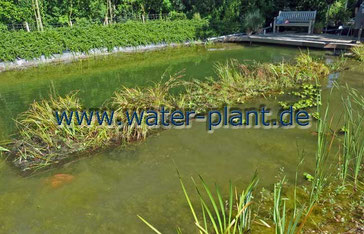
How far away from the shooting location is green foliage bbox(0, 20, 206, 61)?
34.2 ft

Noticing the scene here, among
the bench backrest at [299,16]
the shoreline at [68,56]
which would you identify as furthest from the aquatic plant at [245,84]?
the bench backrest at [299,16]

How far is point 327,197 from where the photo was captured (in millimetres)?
2721

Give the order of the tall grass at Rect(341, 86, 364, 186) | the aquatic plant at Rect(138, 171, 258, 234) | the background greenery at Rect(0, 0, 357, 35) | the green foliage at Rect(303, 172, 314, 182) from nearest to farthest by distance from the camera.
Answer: the aquatic plant at Rect(138, 171, 258, 234)
the tall grass at Rect(341, 86, 364, 186)
the green foliage at Rect(303, 172, 314, 182)
the background greenery at Rect(0, 0, 357, 35)

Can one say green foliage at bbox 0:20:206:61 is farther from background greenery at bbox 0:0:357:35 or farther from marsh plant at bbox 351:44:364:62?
marsh plant at bbox 351:44:364:62

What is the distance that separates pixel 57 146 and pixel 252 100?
399 centimetres

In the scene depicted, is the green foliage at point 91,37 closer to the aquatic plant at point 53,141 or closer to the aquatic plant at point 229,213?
the aquatic plant at point 53,141

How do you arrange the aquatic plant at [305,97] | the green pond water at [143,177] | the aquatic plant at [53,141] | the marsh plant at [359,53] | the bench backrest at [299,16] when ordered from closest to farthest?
the green pond water at [143,177], the aquatic plant at [53,141], the aquatic plant at [305,97], the marsh plant at [359,53], the bench backrest at [299,16]

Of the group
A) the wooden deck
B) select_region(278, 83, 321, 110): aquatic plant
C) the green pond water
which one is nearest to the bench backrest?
the wooden deck

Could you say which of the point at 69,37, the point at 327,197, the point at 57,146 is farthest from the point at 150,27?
the point at 327,197

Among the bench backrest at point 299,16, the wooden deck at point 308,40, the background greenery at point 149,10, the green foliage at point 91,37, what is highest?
the background greenery at point 149,10

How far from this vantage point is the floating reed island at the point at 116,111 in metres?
3.94

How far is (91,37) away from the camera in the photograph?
12469 millimetres

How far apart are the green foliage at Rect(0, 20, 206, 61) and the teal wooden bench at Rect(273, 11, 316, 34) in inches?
200

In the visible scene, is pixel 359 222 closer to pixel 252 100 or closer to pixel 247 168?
pixel 247 168
